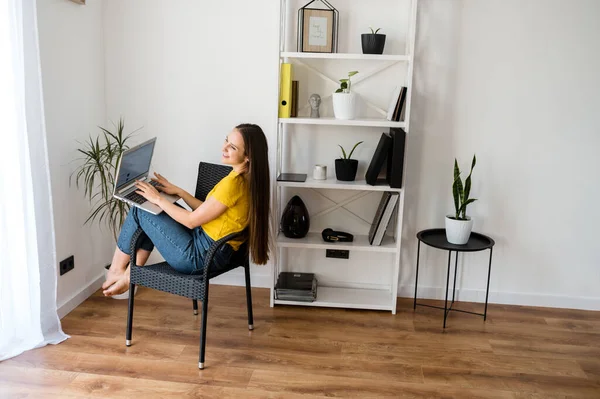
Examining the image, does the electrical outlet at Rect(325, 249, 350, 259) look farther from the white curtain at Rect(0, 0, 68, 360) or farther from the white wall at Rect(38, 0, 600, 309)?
the white curtain at Rect(0, 0, 68, 360)

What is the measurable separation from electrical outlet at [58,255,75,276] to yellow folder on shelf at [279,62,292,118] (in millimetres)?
1408

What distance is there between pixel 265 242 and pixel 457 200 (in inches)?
44.5

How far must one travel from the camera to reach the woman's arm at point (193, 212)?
2.63 metres

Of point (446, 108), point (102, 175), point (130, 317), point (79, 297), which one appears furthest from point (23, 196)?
point (446, 108)

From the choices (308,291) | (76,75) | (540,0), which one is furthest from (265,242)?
(540,0)

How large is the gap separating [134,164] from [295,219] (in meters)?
0.99

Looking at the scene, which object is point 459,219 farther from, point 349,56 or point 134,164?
point 134,164

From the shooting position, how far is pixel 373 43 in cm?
305

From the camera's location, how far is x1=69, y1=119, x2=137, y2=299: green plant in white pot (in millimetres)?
3162

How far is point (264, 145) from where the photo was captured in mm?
2729

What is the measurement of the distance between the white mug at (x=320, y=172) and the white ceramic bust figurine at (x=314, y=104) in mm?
292

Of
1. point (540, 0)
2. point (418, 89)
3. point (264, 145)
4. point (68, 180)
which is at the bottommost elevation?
point (68, 180)

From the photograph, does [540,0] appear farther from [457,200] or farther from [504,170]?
[457,200]

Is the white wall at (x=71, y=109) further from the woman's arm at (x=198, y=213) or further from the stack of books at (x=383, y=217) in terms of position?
the stack of books at (x=383, y=217)
